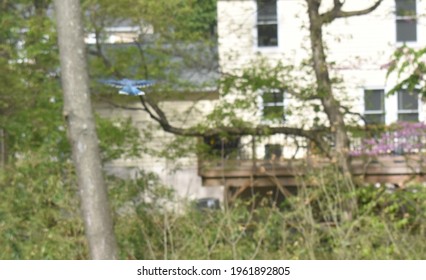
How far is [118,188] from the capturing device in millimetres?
11094

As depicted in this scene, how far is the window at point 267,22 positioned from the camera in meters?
14.0

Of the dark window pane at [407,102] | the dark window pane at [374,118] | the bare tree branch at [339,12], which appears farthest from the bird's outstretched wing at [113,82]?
the dark window pane at [407,102]

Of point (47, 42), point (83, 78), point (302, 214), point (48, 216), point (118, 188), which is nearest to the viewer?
point (83, 78)

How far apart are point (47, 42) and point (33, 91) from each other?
0.75 metres

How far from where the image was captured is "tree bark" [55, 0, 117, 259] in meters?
7.57

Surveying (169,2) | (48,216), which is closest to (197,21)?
(169,2)

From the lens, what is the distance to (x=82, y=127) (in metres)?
7.66

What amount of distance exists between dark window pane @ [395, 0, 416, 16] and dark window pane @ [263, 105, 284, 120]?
217 centimetres

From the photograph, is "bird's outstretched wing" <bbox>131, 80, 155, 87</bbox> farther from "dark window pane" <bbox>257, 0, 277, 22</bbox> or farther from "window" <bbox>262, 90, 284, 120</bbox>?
"dark window pane" <bbox>257, 0, 277, 22</bbox>

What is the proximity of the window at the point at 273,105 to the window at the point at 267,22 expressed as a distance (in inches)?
63.0

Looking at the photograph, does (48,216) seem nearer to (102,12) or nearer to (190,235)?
(190,235)

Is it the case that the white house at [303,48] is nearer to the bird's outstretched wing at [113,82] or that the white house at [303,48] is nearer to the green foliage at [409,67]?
the bird's outstretched wing at [113,82]

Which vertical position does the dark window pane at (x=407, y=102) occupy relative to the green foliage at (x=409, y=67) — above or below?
below

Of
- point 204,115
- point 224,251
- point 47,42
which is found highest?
point 47,42
